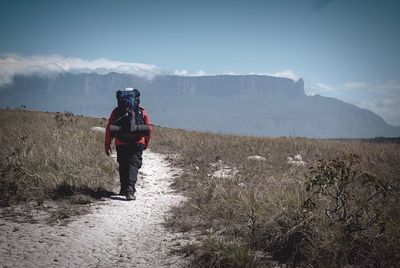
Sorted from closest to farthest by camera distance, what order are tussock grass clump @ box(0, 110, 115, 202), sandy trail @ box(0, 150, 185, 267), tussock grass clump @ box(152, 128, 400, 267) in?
tussock grass clump @ box(152, 128, 400, 267) → sandy trail @ box(0, 150, 185, 267) → tussock grass clump @ box(0, 110, 115, 202)

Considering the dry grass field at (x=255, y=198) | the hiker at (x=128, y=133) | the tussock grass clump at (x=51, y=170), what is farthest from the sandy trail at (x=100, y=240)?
the tussock grass clump at (x=51, y=170)

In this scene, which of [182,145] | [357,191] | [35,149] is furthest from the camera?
[182,145]

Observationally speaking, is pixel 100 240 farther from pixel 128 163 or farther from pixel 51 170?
pixel 51 170

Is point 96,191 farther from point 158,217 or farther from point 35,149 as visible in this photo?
point 35,149

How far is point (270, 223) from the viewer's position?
4.37 metres

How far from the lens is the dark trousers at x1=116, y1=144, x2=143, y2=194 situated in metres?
6.79

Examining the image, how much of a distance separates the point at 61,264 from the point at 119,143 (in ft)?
11.5

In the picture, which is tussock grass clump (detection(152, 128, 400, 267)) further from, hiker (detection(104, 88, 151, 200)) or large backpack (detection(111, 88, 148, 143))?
large backpack (detection(111, 88, 148, 143))

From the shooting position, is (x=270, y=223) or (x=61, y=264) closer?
(x=61, y=264)

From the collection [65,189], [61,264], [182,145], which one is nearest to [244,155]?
[182,145]

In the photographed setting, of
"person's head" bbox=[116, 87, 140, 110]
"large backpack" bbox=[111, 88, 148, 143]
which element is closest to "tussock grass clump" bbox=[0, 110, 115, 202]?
"large backpack" bbox=[111, 88, 148, 143]

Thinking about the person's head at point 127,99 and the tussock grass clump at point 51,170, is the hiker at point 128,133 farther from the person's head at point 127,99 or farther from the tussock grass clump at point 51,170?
the tussock grass clump at point 51,170

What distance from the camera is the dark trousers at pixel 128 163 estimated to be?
679 cm

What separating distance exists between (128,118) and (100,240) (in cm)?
300
